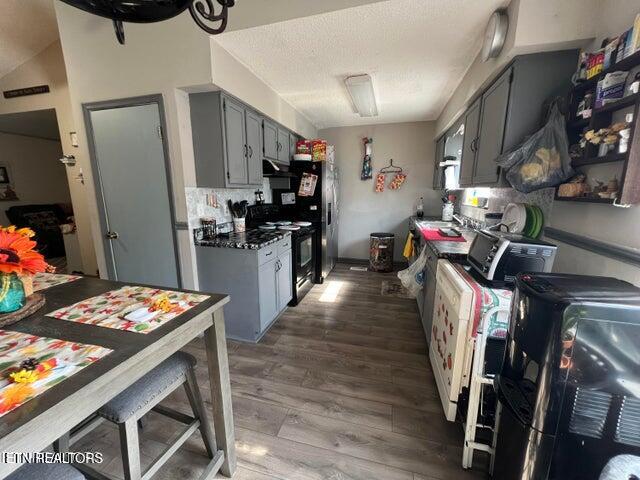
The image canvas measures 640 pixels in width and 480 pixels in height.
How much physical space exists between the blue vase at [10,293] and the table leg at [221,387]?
67 cm

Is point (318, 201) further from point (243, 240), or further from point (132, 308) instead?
point (132, 308)

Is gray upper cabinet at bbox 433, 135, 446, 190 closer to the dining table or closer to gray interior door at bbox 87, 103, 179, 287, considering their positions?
gray interior door at bbox 87, 103, 179, 287

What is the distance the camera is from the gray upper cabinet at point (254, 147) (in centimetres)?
258

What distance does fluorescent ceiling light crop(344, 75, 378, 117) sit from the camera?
2.60 m

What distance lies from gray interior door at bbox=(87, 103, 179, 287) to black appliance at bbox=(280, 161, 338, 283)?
1.67 meters

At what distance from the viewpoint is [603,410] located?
0.74m

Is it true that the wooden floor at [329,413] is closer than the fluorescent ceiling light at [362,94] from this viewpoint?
Yes

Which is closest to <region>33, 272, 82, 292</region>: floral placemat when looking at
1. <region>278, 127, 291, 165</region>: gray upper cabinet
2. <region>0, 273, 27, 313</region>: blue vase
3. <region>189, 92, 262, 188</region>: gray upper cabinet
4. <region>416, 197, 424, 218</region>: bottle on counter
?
<region>0, 273, 27, 313</region>: blue vase

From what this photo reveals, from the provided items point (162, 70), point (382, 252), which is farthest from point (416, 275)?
point (162, 70)

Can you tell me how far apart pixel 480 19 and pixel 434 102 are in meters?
1.71

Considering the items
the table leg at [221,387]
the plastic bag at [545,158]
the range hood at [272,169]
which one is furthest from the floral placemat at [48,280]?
the plastic bag at [545,158]

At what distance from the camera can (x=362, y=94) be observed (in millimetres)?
2943

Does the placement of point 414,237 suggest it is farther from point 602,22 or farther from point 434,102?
point 602,22

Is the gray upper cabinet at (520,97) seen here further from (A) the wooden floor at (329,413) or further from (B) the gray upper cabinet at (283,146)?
(B) the gray upper cabinet at (283,146)
